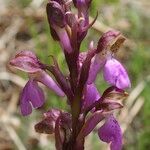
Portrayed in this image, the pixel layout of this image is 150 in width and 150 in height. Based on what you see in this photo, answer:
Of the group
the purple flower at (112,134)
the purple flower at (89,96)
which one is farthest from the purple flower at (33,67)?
the purple flower at (112,134)

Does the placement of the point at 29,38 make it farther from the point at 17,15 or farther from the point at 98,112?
the point at 98,112

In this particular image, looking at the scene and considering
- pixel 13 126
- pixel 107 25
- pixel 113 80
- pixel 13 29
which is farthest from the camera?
pixel 13 29

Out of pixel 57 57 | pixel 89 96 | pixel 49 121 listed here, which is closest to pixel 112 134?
pixel 89 96

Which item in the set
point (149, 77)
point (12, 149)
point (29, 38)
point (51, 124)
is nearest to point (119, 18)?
point (29, 38)

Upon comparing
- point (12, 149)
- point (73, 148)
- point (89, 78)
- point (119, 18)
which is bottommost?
point (12, 149)

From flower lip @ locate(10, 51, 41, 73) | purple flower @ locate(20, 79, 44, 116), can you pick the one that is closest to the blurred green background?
flower lip @ locate(10, 51, 41, 73)

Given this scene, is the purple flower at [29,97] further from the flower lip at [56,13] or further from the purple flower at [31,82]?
the flower lip at [56,13]
